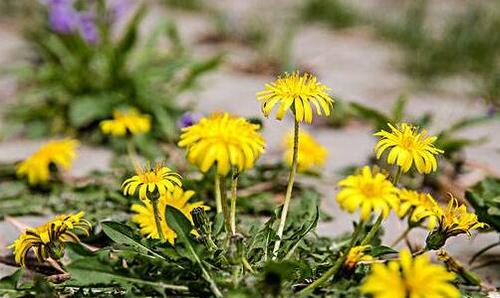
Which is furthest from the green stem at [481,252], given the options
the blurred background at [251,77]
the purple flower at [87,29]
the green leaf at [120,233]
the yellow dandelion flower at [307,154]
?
the purple flower at [87,29]

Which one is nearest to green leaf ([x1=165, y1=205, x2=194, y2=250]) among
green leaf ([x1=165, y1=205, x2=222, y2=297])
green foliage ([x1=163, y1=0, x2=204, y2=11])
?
green leaf ([x1=165, y1=205, x2=222, y2=297])

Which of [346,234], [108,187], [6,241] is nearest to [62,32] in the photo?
[108,187]

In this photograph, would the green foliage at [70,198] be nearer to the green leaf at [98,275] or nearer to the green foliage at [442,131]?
the green leaf at [98,275]

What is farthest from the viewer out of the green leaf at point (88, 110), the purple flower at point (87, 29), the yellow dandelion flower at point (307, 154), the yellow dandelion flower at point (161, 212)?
the purple flower at point (87, 29)

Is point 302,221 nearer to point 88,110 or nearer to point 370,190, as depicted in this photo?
point 370,190

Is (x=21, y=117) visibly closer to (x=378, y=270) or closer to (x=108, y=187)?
(x=108, y=187)

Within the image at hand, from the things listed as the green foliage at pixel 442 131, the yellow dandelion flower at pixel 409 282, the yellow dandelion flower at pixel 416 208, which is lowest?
the yellow dandelion flower at pixel 409 282

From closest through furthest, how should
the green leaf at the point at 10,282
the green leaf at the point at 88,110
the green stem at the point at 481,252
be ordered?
the green leaf at the point at 10,282
the green stem at the point at 481,252
the green leaf at the point at 88,110
